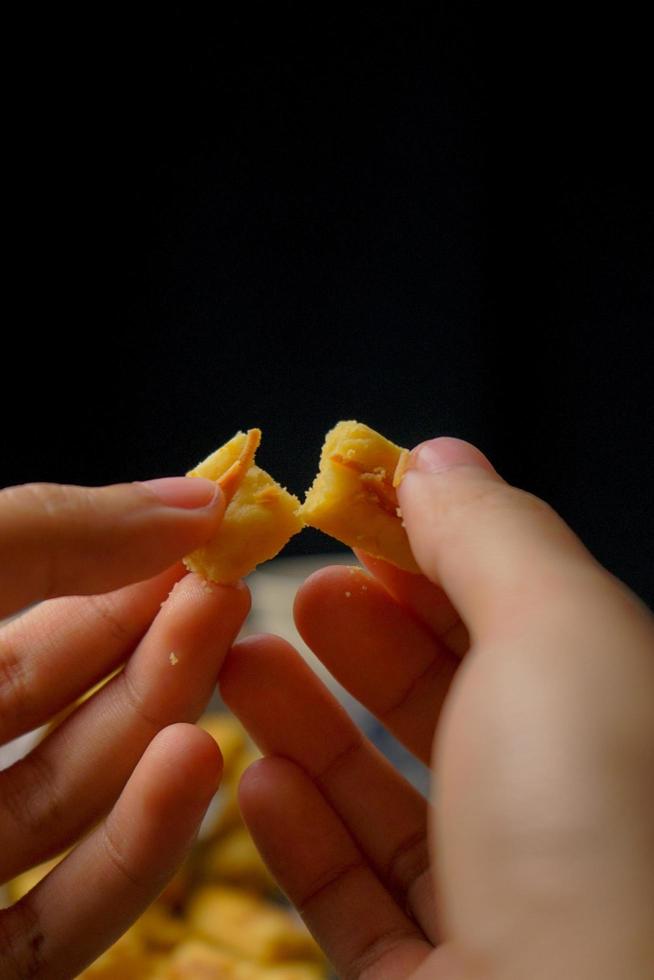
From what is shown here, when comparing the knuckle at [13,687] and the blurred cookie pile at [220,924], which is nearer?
the knuckle at [13,687]

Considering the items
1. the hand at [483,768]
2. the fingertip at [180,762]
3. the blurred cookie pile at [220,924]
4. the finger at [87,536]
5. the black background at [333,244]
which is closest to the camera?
the hand at [483,768]

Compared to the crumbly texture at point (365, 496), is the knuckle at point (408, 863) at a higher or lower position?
lower

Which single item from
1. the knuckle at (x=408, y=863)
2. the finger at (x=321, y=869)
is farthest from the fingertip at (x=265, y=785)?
the knuckle at (x=408, y=863)

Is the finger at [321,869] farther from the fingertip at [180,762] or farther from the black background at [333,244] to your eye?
the black background at [333,244]

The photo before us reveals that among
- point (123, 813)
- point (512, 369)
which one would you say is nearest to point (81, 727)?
point (123, 813)

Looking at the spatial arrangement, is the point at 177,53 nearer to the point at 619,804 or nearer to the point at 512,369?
the point at 512,369

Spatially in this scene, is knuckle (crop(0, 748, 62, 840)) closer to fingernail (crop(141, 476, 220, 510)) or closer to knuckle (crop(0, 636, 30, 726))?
knuckle (crop(0, 636, 30, 726))

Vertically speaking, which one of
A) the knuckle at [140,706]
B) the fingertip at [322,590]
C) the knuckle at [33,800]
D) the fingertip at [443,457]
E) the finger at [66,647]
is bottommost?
the knuckle at [33,800]
